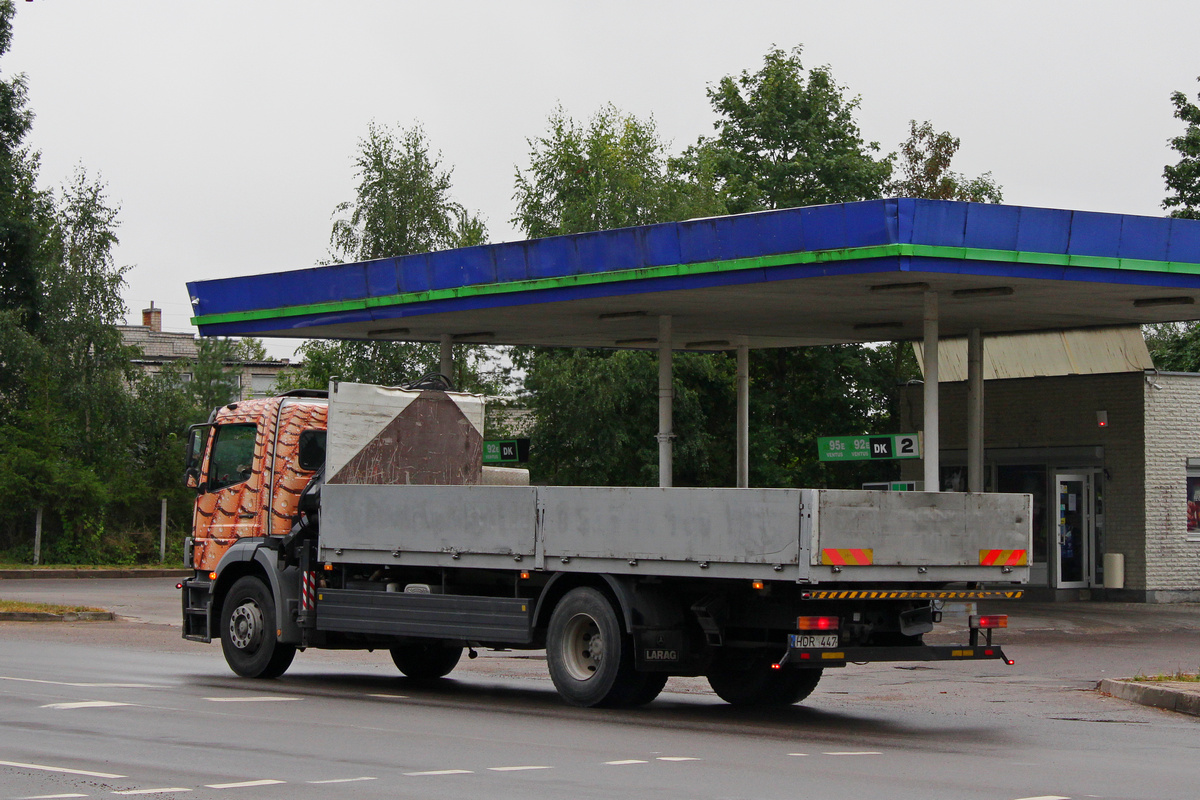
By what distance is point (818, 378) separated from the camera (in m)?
38.0

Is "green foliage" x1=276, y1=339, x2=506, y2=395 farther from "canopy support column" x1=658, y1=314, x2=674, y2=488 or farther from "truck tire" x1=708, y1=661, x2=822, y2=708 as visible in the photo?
"truck tire" x1=708, y1=661, x2=822, y2=708

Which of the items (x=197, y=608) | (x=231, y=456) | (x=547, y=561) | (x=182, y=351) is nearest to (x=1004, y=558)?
(x=547, y=561)

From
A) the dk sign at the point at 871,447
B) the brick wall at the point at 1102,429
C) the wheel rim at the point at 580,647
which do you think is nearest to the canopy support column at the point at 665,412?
the dk sign at the point at 871,447

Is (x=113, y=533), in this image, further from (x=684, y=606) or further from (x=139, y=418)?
(x=684, y=606)

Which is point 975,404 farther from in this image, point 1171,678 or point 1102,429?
point 1171,678

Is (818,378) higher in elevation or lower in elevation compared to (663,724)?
higher

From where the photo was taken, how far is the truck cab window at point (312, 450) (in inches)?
642

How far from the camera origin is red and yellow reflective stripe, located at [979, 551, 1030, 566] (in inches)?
521

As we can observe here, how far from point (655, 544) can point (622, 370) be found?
22.5m

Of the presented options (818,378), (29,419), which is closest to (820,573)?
(818,378)

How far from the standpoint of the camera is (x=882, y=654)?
41.9 feet

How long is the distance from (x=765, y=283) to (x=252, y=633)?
7308 mm

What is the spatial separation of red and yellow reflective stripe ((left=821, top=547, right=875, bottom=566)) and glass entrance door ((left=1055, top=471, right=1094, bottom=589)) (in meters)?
17.6

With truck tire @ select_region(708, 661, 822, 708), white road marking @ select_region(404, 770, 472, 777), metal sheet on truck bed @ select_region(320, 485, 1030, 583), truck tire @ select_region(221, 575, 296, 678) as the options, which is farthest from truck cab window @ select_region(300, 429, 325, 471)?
white road marking @ select_region(404, 770, 472, 777)
